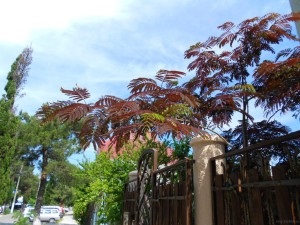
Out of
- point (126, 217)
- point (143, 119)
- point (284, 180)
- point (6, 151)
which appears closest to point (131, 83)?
point (143, 119)

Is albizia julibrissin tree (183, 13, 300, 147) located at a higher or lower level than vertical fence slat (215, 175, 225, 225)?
higher

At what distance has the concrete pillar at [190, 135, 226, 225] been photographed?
256 centimetres

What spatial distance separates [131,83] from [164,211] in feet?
5.34

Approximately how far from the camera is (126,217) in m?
5.28

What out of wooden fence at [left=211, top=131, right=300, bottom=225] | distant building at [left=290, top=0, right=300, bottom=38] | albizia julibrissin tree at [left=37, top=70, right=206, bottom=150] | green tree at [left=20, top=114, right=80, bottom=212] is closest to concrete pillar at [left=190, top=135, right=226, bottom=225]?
wooden fence at [left=211, top=131, right=300, bottom=225]

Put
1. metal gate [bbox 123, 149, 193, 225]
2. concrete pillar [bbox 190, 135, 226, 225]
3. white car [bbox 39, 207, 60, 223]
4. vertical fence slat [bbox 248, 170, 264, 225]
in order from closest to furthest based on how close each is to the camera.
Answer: vertical fence slat [bbox 248, 170, 264, 225] < concrete pillar [bbox 190, 135, 226, 225] < metal gate [bbox 123, 149, 193, 225] < white car [bbox 39, 207, 60, 223]

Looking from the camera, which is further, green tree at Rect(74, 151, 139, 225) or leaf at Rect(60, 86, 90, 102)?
green tree at Rect(74, 151, 139, 225)

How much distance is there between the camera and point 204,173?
2.63 m

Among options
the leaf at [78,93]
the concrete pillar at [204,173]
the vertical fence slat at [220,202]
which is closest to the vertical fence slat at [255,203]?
the vertical fence slat at [220,202]

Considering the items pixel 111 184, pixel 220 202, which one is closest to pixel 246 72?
pixel 220 202

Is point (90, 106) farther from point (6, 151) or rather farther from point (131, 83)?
point (6, 151)

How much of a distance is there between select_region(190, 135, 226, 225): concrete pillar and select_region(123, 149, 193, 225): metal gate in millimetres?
71

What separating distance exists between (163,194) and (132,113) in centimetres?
175

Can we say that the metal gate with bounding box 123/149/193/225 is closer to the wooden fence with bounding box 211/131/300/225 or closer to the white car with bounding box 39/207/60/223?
the wooden fence with bounding box 211/131/300/225
